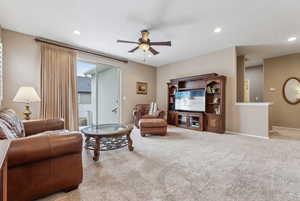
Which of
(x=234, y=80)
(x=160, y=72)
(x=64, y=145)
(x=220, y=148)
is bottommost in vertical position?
(x=220, y=148)

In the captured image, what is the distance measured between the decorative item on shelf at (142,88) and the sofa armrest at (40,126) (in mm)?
3747

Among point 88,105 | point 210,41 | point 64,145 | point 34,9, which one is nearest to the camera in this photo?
point 64,145

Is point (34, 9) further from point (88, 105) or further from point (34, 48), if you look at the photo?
point (88, 105)

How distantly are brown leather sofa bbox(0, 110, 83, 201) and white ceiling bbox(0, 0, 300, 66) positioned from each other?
237 cm

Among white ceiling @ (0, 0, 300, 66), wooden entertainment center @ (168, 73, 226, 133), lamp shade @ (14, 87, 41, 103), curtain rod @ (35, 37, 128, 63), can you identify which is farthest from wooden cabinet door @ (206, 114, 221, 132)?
lamp shade @ (14, 87, 41, 103)

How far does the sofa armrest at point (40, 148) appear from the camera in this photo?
122 centimetres

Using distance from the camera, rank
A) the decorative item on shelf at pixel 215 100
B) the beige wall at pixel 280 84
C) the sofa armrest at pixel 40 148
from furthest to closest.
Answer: the beige wall at pixel 280 84 → the decorative item on shelf at pixel 215 100 → the sofa armrest at pixel 40 148

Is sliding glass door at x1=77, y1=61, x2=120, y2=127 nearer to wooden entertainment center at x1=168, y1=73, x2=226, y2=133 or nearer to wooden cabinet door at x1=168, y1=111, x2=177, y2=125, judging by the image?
wooden cabinet door at x1=168, y1=111, x2=177, y2=125

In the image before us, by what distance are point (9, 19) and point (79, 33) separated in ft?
4.41

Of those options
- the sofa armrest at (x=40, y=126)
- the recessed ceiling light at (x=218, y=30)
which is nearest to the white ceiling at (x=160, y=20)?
the recessed ceiling light at (x=218, y=30)

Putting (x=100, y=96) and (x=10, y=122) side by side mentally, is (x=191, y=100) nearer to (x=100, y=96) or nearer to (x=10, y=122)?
(x=100, y=96)

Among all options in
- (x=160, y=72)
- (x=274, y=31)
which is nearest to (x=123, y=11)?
(x=274, y=31)

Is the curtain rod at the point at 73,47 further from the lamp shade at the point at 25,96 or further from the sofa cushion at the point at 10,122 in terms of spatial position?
the sofa cushion at the point at 10,122

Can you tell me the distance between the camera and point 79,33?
3.50 metres
